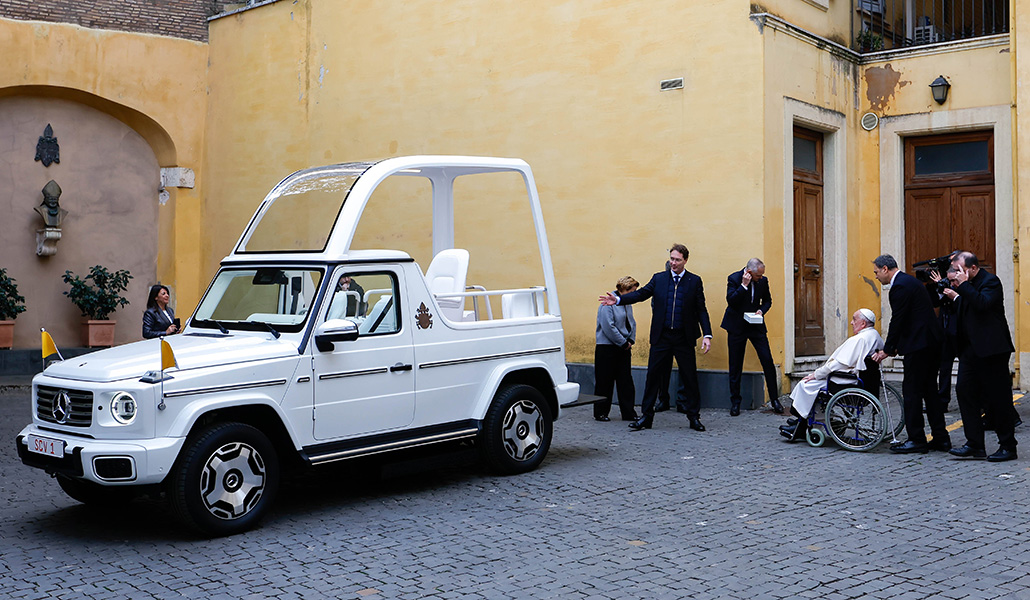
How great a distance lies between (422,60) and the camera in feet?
50.4

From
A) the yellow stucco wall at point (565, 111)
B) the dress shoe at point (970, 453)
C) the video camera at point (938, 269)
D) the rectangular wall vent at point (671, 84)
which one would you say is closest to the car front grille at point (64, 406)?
the dress shoe at point (970, 453)

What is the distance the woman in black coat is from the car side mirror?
408 cm

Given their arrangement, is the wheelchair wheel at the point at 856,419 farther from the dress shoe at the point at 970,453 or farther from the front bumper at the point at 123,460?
the front bumper at the point at 123,460

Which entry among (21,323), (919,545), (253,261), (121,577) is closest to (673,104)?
(253,261)

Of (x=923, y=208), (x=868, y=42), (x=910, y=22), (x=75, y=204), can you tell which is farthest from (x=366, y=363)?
(x=75, y=204)

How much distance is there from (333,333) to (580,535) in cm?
Result: 208

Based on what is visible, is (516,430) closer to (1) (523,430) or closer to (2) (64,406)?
(1) (523,430)

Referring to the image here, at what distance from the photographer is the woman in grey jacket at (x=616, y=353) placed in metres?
11.0

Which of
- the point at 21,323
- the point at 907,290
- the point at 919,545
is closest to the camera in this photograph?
the point at 919,545

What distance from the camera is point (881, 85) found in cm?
1358

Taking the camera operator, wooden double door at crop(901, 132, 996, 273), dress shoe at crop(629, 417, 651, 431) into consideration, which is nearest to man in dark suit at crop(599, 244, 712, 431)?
dress shoe at crop(629, 417, 651, 431)

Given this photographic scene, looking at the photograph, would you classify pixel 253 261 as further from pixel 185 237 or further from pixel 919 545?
pixel 185 237

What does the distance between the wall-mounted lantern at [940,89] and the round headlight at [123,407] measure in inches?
427

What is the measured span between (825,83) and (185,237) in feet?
36.7
